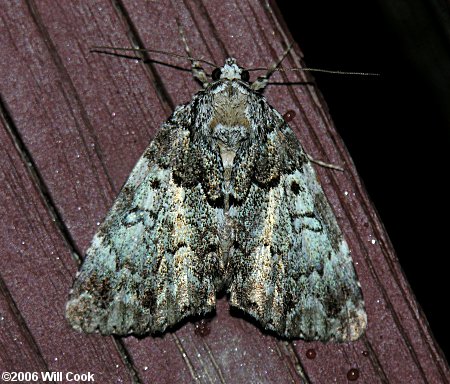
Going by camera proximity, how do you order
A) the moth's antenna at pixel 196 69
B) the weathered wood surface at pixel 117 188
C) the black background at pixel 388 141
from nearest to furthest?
the weathered wood surface at pixel 117 188, the moth's antenna at pixel 196 69, the black background at pixel 388 141

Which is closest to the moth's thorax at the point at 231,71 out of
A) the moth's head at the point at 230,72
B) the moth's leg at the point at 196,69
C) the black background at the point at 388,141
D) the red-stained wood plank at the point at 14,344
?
the moth's head at the point at 230,72

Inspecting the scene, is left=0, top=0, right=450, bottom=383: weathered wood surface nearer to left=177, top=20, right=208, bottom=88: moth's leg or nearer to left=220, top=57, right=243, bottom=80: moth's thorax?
left=177, top=20, right=208, bottom=88: moth's leg

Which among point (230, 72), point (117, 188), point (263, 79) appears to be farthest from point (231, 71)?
point (117, 188)

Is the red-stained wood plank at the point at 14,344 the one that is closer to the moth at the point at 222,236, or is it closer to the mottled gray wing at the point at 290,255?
the moth at the point at 222,236

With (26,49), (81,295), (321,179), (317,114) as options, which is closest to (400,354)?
(321,179)

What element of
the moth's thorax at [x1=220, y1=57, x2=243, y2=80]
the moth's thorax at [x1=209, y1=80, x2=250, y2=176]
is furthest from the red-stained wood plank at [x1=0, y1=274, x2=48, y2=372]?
the moth's thorax at [x1=220, y1=57, x2=243, y2=80]

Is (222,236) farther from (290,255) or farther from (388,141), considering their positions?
(388,141)

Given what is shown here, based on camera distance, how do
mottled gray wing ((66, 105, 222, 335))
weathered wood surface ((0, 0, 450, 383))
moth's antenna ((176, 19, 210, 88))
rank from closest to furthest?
mottled gray wing ((66, 105, 222, 335)) → weathered wood surface ((0, 0, 450, 383)) → moth's antenna ((176, 19, 210, 88))
